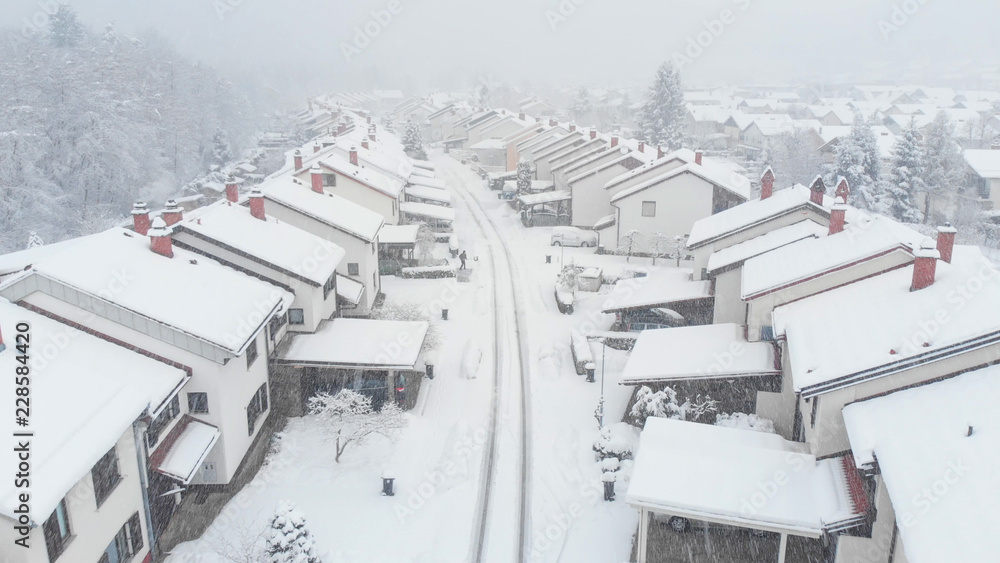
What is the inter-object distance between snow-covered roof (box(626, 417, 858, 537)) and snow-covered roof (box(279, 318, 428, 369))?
10020mm

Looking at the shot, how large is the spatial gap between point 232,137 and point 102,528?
100 meters

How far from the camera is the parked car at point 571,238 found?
163 feet

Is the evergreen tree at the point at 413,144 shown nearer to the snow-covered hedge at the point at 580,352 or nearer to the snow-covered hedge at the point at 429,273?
the snow-covered hedge at the point at 429,273

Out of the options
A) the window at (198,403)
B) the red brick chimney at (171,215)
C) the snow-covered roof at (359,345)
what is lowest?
the snow-covered roof at (359,345)

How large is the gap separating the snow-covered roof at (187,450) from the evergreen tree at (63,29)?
9702 centimetres

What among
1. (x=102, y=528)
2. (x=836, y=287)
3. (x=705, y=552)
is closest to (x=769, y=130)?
(x=836, y=287)

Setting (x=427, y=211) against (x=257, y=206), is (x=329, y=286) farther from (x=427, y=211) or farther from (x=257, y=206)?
(x=427, y=211)

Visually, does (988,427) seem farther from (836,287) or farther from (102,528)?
(102,528)

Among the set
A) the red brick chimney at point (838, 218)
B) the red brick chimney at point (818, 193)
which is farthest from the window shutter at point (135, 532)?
the red brick chimney at point (818, 193)

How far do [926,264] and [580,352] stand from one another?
46.3 ft

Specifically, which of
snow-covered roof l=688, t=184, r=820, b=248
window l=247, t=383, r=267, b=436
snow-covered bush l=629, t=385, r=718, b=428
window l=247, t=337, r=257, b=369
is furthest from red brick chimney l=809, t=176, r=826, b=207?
window l=247, t=383, r=267, b=436

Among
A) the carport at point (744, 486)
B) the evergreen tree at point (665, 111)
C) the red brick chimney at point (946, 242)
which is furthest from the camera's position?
the evergreen tree at point (665, 111)

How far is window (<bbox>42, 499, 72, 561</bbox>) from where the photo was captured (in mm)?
12812

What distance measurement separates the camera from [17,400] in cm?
1391
